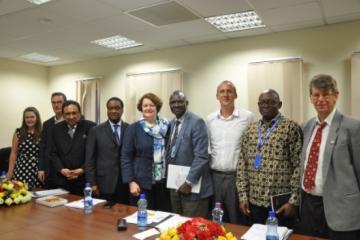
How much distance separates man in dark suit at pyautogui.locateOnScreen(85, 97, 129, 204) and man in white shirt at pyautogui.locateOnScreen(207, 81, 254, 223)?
88 cm

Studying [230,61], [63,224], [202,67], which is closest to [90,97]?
[202,67]

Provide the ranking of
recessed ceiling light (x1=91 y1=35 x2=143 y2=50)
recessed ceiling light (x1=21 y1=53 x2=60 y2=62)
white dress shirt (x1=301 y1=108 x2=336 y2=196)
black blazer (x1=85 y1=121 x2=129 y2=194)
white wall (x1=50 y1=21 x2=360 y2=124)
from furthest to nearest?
recessed ceiling light (x1=21 y1=53 x2=60 y2=62), recessed ceiling light (x1=91 y1=35 x2=143 y2=50), white wall (x1=50 y1=21 x2=360 y2=124), black blazer (x1=85 y1=121 x2=129 y2=194), white dress shirt (x1=301 y1=108 x2=336 y2=196)

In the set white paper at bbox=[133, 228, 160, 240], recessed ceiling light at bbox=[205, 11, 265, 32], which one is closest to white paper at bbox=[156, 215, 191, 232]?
white paper at bbox=[133, 228, 160, 240]

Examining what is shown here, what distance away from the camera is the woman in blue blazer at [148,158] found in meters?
2.79

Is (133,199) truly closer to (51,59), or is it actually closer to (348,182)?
(348,182)

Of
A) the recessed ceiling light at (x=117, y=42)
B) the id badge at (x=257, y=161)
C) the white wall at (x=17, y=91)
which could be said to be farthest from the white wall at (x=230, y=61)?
the id badge at (x=257, y=161)

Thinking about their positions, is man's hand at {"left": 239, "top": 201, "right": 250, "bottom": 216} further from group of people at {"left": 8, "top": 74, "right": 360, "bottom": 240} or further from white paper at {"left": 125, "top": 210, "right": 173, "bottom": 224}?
white paper at {"left": 125, "top": 210, "right": 173, "bottom": 224}

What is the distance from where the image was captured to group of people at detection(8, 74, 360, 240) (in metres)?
2.02

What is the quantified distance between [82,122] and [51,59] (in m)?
3.76

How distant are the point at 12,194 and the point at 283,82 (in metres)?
3.50

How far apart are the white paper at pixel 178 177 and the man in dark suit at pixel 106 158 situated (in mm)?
552

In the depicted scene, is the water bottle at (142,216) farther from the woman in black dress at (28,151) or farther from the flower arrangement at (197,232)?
the woman in black dress at (28,151)

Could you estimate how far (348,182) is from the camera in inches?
Result: 76.9

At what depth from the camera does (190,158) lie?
8.80 ft
